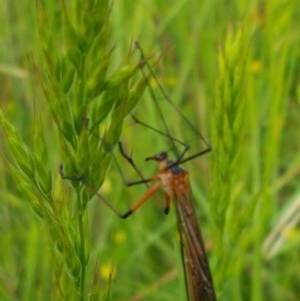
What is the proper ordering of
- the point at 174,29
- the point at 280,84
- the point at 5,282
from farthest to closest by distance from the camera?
the point at 174,29 < the point at 5,282 < the point at 280,84

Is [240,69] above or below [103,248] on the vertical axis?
below

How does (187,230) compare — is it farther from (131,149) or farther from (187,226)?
(131,149)

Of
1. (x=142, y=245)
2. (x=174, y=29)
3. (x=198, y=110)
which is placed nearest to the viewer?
(x=142, y=245)

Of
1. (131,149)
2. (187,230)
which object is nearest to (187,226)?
(187,230)

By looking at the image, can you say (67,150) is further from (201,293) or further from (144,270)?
(144,270)

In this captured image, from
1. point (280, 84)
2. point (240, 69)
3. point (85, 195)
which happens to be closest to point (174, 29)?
point (280, 84)

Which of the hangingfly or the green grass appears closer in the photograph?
the green grass
